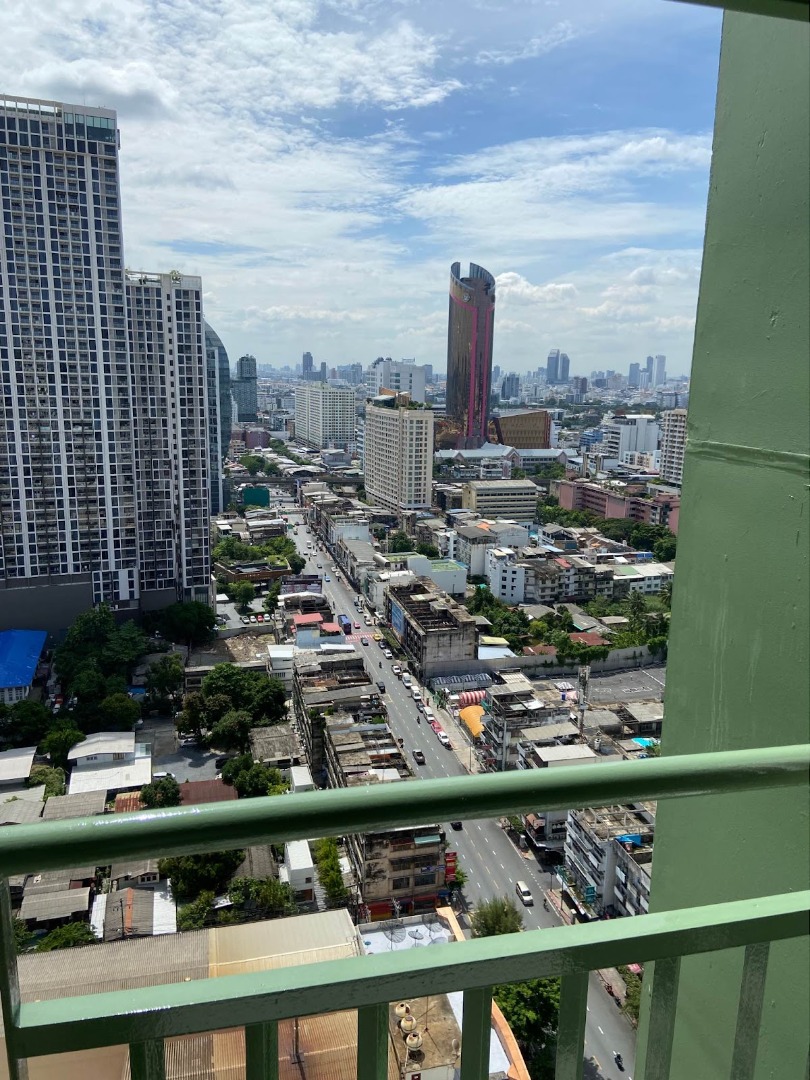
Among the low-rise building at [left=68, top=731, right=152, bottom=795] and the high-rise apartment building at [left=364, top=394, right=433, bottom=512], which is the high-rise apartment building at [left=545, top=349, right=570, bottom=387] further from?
the low-rise building at [left=68, top=731, right=152, bottom=795]

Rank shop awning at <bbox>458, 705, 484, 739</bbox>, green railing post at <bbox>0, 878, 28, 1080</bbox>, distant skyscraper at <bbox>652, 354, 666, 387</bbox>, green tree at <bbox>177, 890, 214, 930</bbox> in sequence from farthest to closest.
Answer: distant skyscraper at <bbox>652, 354, 666, 387</bbox>
shop awning at <bbox>458, 705, 484, 739</bbox>
green tree at <bbox>177, 890, 214, 930</bbox>
green railing post at <bbox>0, 878, 28, 1080</bbox>

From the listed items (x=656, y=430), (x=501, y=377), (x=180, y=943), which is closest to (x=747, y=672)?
(x=180, y=943)

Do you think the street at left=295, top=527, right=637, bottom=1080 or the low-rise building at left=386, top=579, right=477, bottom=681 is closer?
the street at left=295, top=527, right=637, bottom=1080

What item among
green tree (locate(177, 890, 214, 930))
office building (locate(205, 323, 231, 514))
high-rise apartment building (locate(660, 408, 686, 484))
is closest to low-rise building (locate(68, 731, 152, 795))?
green tree (locate(177, 890, 214, 930))

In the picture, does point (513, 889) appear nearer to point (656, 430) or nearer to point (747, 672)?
point (747, 672)

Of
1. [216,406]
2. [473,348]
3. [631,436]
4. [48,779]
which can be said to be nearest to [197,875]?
[48,779]

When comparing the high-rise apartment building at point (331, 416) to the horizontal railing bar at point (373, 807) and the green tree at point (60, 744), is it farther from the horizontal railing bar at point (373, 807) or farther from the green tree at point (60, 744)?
the horizontal railing bar at point (373, 807)

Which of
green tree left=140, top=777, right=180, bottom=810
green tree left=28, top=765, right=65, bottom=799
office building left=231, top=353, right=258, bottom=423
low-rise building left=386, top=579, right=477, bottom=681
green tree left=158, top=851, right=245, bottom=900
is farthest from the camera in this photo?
office building left=231, top=353, right=258, bottom=423

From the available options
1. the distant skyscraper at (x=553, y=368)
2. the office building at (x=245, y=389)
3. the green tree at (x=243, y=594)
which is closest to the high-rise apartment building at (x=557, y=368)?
the distant skyscraper at (x=553, y=368)
